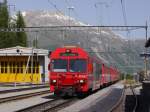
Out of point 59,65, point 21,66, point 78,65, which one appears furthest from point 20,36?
point 59,65

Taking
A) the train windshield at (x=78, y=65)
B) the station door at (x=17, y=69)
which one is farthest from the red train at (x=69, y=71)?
the station door at (x=17, y=69)

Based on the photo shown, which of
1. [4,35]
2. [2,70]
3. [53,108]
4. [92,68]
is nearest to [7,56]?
[2,70]

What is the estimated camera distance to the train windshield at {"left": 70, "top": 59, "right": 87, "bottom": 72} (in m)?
32.1

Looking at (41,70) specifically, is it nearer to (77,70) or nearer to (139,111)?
(77,70)

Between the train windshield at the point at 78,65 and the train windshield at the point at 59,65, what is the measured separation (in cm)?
43

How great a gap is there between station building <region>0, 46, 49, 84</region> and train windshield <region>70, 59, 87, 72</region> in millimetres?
44826

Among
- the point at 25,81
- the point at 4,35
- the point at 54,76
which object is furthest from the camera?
the point at 4,35

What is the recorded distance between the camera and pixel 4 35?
114m

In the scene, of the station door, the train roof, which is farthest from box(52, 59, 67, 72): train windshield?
the station door

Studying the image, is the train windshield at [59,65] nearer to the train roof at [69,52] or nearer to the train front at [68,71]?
the train front at [68,71]

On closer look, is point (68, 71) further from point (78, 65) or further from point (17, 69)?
point (17, 69)

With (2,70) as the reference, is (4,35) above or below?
above

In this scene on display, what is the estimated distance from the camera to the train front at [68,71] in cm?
3141

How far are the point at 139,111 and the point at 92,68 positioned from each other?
1005 cm
